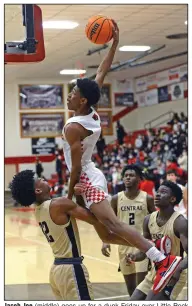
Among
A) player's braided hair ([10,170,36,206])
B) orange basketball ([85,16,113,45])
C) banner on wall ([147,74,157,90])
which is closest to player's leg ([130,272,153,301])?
player's braided hair ([10,170,36,206])

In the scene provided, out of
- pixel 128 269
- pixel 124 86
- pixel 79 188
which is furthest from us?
pixel 124 86

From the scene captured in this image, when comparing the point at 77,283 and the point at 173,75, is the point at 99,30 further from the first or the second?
the point at 173,75

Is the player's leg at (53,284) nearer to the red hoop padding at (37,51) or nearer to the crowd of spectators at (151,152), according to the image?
the red hoop padding at (37,51)

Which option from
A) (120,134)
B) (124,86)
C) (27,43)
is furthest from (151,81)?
(27,43)

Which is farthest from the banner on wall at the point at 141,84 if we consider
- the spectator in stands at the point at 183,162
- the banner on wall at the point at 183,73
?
the spectator in stands at the point at 183,162

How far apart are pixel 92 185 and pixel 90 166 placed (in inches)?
7.1

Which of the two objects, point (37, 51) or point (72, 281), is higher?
point (37, 51)

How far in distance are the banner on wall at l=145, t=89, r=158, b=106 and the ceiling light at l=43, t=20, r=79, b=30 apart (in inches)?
363

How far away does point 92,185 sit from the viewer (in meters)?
4.18

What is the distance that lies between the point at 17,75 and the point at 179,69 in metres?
6.14

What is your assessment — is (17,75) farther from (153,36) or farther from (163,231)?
(163,231)

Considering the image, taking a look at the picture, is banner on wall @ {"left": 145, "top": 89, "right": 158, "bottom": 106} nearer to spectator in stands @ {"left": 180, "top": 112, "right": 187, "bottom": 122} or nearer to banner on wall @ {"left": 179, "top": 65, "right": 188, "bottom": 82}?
banner on wall @ {"left": 179, "top": 65, "right": 188, "bottom": 82}

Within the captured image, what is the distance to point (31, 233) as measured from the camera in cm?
1384

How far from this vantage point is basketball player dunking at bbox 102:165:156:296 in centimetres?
582
